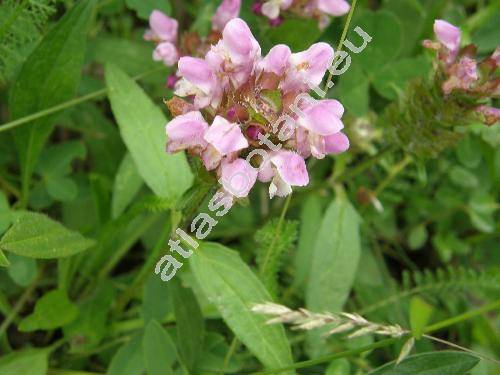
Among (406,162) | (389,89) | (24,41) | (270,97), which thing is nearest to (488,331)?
(406,162)

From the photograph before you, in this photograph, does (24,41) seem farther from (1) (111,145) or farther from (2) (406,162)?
(2) (406,162)

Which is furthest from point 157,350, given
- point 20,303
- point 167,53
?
point 167,53

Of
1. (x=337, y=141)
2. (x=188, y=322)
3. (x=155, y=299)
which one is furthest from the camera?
(x=155, y=299)

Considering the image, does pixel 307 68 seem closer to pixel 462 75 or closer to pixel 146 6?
pixel 462 75

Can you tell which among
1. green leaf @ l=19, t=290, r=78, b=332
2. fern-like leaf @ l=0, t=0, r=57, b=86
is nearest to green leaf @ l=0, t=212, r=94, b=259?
green leaf @ l=19, t=290, r=78, b=332

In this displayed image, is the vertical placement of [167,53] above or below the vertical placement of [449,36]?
below

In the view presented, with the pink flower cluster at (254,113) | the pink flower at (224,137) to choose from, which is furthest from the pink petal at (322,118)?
the pink flower at (224,137)

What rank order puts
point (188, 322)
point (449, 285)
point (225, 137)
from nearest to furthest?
point (225, 137)
point (188, 322)
point (449, 285)
